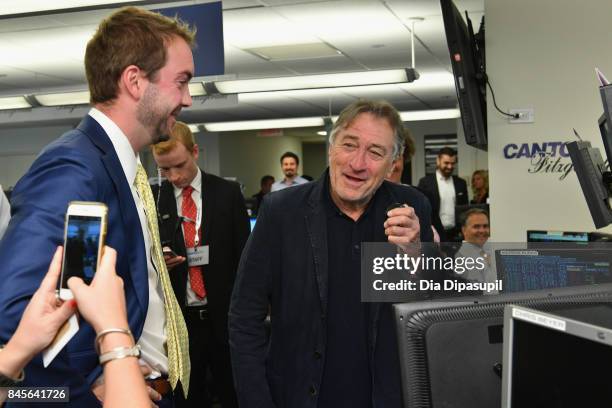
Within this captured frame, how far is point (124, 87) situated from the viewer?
4.73ft

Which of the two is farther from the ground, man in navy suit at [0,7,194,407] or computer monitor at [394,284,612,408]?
A: man in navy suit at [0,7,194,407]

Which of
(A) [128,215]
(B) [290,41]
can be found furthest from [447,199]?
(A) [128,215]

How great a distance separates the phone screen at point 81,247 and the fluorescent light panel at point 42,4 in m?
3.58

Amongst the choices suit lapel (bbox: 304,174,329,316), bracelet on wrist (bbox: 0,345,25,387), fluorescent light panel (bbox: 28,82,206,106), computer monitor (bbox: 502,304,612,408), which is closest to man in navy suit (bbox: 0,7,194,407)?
bracelet on wrist (bbox: 0,345,25,387)

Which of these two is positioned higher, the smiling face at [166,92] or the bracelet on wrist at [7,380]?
the smiling face at [166,92]

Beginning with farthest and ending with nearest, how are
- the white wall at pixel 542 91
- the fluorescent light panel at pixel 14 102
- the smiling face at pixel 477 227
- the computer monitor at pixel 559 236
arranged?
the fluorescent light panel at pixel 14 102 → the smiling face at pixel 477 227 → the white wall at pixel 542 91 → the computer monitor at pixel 559 236

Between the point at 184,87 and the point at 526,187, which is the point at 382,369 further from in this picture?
the point at 526,187

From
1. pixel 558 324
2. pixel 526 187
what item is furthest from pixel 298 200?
pixel 526 187

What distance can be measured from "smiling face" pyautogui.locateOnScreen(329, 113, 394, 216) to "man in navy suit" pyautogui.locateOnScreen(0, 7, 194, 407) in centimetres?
48

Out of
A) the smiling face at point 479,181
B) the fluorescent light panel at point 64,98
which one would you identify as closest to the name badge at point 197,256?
the fluorescent light panel at point 64,98

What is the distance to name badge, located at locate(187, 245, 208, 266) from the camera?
3.10 meters

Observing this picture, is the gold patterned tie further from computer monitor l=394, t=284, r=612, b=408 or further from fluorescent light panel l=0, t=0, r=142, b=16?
fluorescent light panel l=0, t=0, r=142, b=16

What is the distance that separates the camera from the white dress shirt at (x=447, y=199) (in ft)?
23.7

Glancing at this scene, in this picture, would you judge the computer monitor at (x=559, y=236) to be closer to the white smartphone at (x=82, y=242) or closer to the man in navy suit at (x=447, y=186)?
the white smartphone at (x=82, y=242)
